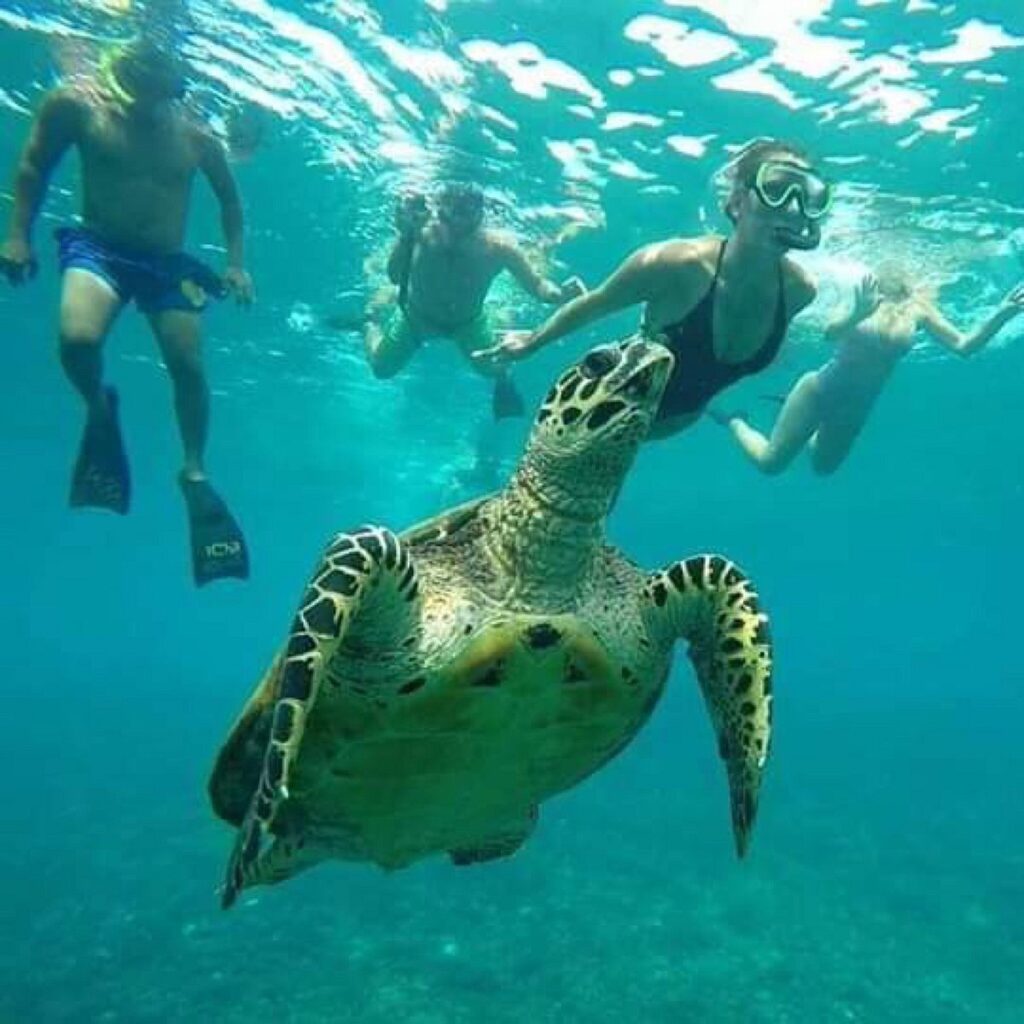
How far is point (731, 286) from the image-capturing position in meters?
6.78

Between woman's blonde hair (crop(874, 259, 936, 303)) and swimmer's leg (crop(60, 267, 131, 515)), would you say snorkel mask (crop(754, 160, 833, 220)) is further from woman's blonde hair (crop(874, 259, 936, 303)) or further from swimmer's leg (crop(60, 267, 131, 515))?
woman's blonde hair (crop(874, 259, 936, 303))

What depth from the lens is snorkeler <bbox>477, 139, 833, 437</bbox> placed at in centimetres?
661

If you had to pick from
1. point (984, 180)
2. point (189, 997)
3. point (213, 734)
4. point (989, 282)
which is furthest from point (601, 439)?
point (213, 734)

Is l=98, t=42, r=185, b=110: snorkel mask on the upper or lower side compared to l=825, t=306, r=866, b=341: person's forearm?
upper

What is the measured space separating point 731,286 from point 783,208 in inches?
24.8

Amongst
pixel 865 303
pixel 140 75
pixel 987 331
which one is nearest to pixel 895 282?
pixel 865 303

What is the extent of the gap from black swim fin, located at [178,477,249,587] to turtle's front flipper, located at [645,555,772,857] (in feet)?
14.0

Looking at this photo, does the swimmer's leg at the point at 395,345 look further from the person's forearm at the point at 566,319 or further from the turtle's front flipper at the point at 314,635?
the turtle's front flipper at the point at 314,635

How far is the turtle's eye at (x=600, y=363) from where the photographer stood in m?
3.80

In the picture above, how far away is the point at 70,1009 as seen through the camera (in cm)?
1016

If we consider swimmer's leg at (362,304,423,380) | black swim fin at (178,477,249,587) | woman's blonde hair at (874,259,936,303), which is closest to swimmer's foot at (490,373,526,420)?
swimmer's leg at (362,304,423,380)

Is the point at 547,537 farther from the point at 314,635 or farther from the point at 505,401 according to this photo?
the point at 505,401

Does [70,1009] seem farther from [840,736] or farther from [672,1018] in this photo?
[840,736]

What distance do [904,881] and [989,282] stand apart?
1116cm
